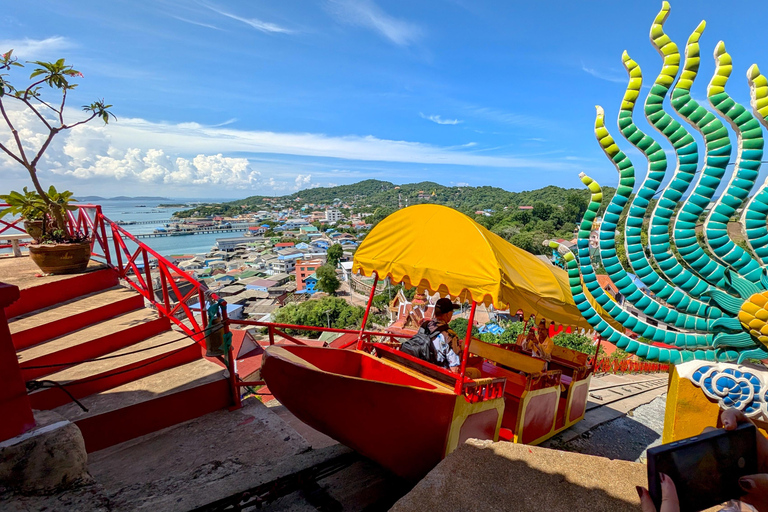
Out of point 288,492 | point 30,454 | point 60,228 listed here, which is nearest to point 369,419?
point 288,492

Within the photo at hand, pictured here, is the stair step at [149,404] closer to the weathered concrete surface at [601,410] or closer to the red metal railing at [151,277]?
the red metal railing at [151,277]

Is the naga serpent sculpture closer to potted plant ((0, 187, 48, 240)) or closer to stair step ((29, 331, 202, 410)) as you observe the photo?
stair step ((29, 331, 202, 410))

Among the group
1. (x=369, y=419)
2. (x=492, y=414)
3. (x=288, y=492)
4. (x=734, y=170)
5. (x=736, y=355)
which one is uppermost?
(x=734, y=170)

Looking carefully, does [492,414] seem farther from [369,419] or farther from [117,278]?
[117,278]

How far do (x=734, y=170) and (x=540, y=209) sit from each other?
103956 mm

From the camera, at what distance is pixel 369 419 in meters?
3.32

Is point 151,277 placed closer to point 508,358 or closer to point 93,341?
point 93,341

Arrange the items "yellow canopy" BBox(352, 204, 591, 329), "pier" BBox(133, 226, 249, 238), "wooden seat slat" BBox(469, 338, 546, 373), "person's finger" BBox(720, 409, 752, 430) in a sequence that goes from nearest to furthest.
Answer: "person's finger" BBox(720, 409, 752, 430), "yellow canopy" BBox(352, 204, 591, 329), "wooden seat slat" BBox(469, 338, 546, 373), "pier" BBox(133, 226, 249, 238)

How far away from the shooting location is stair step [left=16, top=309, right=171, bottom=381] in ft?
14.8

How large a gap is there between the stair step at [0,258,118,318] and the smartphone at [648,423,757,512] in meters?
7.23

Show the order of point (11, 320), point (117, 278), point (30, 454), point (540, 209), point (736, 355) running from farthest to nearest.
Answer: point (540, 209) → point (117, 278) → point (11, 320) → point (736, 355) → point (30, 454)

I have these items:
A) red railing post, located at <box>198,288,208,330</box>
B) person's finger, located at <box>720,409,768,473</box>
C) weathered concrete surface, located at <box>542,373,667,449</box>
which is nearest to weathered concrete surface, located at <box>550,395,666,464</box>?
weathered concrete surface, located at <box>542,373,667,449</box>

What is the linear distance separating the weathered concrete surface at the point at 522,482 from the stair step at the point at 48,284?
6.05m

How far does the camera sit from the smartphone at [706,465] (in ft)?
5.70
